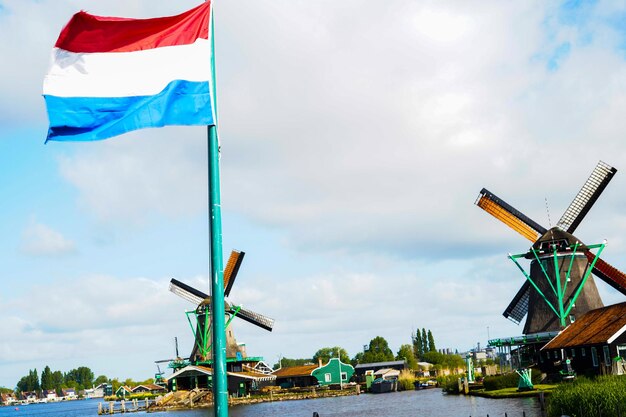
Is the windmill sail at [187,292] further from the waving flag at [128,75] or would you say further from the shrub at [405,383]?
the waving flag at [128,75]

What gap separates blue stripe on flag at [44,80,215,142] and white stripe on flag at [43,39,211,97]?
123 mm

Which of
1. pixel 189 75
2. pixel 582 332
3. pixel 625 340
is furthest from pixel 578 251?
pixel 189 75

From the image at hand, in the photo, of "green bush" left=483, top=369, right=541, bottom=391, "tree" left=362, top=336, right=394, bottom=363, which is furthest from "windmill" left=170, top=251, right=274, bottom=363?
"tree" left=362, top=336, right=394, bottom=363

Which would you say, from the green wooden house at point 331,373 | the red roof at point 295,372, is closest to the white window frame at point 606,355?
the green wooden house at point 331,373

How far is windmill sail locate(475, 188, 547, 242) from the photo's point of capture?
64.5m

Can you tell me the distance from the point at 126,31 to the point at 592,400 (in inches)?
869

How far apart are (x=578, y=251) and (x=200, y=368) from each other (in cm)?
4842

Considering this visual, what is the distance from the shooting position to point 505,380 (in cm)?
5941

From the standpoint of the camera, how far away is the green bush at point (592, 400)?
2564cm

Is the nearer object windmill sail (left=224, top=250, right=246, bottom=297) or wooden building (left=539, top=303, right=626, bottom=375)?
wooden building (left=539, top=303, right=626, bottom=375)

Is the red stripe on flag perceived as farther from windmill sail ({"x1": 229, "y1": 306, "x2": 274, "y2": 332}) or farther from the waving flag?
windmill sail ({"x1": 229, "y1": 306, "x2": 274, "y2": 332})

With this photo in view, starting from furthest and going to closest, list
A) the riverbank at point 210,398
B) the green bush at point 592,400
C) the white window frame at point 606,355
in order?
the riverbank at point 210,398
the white window frame at point 606,355
the green bush at point 592,400

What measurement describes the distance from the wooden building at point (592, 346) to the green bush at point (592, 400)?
61.1ft

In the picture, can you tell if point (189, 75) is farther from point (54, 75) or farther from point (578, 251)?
point (578, 251)
